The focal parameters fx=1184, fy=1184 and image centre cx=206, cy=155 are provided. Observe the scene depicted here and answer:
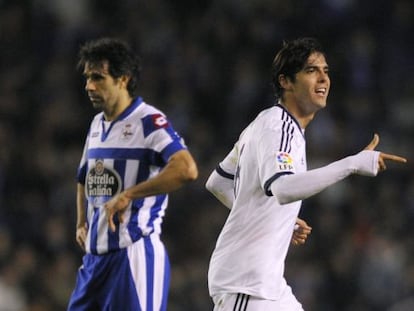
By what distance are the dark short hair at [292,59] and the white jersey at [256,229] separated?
0.73 feet

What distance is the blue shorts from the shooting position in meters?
6.01

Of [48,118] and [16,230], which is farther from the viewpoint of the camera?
[48,118]

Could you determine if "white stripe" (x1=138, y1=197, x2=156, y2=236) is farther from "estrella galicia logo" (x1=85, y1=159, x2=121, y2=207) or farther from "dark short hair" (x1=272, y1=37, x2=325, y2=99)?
"dark short hair" (x1=272, y1=37, x2=325, y2=99)

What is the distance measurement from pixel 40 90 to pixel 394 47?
3.96 m

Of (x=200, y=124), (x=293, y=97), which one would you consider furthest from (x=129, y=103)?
(x=200, y=124)

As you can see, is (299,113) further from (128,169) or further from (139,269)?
(139,269)

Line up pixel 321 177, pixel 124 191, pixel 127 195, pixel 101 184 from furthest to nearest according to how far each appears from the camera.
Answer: pixel 101 184, pixel 124 191, pixel 127 195, pixel 321 177

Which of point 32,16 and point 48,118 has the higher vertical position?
point 32,16

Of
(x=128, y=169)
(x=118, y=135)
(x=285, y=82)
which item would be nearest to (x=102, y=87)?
(x=118, y=135)

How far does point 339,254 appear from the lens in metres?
11.1

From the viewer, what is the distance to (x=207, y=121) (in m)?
12.3

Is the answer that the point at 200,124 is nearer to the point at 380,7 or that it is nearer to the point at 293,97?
the point at 380,7

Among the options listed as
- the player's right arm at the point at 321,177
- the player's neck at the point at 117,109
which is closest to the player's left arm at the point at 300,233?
the player's right arm at the point at 321,177

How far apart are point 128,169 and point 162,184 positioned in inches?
11.8
